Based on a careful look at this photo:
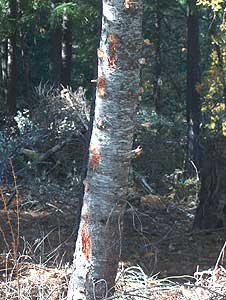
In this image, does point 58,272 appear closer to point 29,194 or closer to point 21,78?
point 29,194

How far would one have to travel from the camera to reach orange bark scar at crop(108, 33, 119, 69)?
157 inches

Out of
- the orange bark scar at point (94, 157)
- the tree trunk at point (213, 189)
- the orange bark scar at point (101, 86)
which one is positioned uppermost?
the orange bark scar at point (101, 86)

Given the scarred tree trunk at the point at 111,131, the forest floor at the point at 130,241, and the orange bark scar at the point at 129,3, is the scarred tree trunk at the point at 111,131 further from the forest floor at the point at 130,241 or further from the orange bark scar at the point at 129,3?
the forest floor at the point at 130,241

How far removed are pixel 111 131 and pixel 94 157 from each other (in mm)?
193

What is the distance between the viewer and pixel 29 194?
32.6 ft

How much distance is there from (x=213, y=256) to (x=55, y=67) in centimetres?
1009

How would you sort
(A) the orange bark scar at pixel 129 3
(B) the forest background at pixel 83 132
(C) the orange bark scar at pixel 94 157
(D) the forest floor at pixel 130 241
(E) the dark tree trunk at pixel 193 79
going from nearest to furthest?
(A) the orange bark scar at pixel 129 3, (C) the orange bark scar at pixel 94 157, (D) the forest floor at pixel 130 241, (B) the forest background at pixel 83 132, (E) the dark tree trunk at pixel 193 79

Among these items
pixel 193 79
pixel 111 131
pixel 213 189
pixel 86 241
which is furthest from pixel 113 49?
pixel 193 79

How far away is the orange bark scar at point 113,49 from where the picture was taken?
13.1 feet

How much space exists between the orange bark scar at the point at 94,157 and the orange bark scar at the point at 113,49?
0.49m

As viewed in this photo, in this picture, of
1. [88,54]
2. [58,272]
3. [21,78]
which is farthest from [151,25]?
[58,272]

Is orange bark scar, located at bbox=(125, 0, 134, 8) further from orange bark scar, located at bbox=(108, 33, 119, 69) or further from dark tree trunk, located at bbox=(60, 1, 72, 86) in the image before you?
dark tree trunk, located at bbox=(60, 1, 72, 86)

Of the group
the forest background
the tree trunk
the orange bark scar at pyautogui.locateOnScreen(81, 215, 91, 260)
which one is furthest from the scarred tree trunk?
the tree trunk

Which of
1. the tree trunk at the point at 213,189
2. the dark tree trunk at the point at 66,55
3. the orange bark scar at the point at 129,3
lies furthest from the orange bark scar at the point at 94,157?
the dark tree trunk at the point at 66,55
